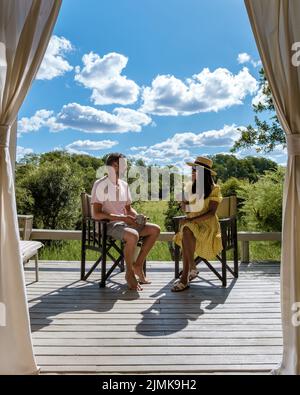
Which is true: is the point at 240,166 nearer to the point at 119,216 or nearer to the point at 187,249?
the point at 187,249

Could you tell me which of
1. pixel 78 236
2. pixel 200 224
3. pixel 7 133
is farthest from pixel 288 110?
pixel 78 236

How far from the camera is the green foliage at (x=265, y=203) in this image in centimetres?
534

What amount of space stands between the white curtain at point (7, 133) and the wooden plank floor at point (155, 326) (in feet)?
0.75

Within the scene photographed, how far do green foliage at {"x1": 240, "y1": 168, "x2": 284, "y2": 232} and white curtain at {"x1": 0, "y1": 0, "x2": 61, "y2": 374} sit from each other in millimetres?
4122

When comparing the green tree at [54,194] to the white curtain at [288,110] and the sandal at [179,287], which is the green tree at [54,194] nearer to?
the sandal at [179,287]

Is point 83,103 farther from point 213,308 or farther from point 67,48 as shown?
point 213,308

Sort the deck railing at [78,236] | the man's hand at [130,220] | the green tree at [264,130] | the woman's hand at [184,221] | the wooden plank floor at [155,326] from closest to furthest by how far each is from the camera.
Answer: the wooden plank floor at [155,326] → the woman's hand at [184,221] → the man's hand at [130,220] → the deck railing at [78,236] → the green tree at [264,130]

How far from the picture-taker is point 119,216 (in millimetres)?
3689

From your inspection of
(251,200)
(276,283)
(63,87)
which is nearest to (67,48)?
(63,87)

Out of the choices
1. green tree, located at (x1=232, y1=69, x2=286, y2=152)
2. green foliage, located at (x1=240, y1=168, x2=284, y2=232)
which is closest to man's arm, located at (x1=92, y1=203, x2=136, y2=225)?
green foliage, located at (x1=240, y1=168, x2=284, y2=232)

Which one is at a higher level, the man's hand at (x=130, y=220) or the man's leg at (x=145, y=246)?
the man's hand at (x=130, y=220)

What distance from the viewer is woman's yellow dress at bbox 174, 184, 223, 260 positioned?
3.55m

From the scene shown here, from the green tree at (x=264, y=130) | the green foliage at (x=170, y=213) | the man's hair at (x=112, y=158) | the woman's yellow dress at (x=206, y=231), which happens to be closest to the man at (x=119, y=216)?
the man's hair at (x=112, y=158)

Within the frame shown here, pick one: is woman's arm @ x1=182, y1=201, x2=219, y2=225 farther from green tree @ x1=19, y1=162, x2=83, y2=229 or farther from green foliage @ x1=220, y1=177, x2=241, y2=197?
green tree @ x1=19, y1=162, x2=83, y2=229
